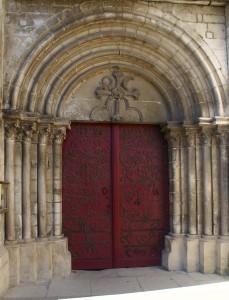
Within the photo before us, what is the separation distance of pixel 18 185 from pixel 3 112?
3.19 ft

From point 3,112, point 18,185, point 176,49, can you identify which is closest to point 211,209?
point 176,49

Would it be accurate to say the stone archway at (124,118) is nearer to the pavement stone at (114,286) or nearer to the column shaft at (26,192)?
the column shaft at (26,192)

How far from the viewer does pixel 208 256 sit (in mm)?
5340

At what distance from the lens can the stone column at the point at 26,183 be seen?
5.03 m

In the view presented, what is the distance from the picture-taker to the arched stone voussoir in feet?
16.8

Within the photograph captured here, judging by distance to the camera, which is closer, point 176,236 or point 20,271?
point 20,271

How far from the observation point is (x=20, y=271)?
16.3 feet

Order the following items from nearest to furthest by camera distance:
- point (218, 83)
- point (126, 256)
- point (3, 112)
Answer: point (3, 112) < point (218, 83) < point (126, 256)

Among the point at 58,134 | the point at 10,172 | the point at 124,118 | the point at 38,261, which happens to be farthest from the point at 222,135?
the point at 38,261

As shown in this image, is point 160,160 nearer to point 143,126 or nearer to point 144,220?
point 143,126

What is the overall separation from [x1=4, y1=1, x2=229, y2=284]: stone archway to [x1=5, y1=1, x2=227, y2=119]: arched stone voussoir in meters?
0.01

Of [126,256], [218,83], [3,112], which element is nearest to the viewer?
[3,112]

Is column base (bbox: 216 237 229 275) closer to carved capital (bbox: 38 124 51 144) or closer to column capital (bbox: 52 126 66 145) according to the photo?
column capital (bbox: 52 126 66 145)

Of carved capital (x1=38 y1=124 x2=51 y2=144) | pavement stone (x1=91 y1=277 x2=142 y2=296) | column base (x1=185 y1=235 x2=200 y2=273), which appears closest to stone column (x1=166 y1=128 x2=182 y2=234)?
column base (x1=185 y1=235 x2=200 y2=273)
